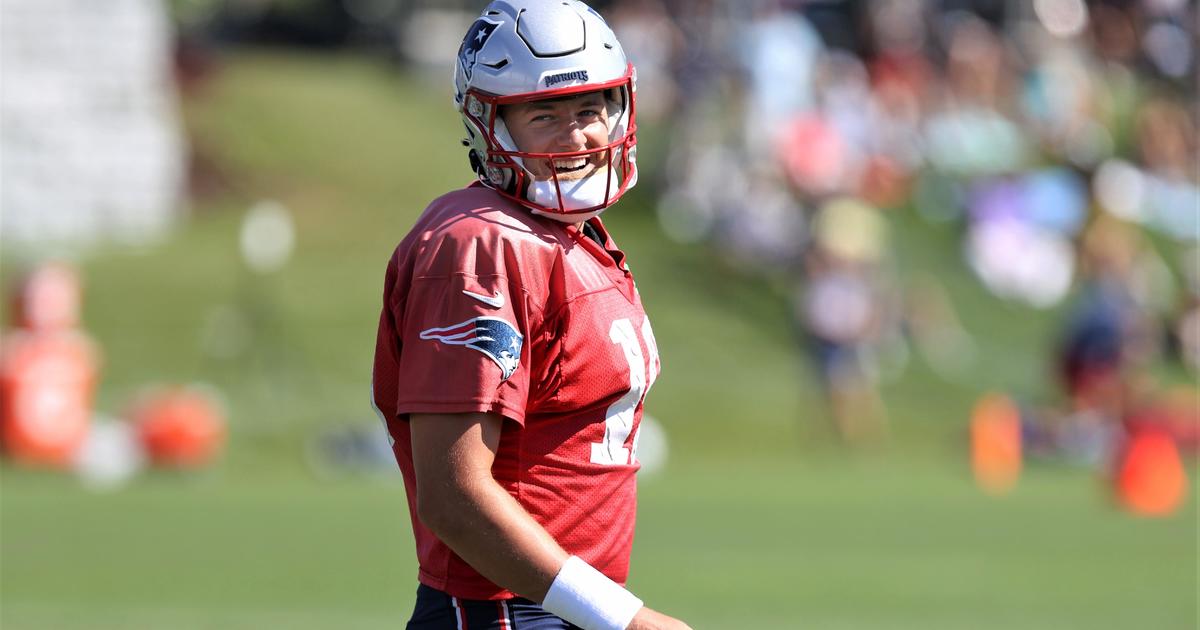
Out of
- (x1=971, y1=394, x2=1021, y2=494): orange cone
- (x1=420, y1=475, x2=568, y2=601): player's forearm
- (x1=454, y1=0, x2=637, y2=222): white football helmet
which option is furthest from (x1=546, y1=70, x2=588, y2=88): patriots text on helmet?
(x1=971, y1=394, x2=1021, y2=494): orange cone

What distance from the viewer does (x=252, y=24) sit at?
28656mm

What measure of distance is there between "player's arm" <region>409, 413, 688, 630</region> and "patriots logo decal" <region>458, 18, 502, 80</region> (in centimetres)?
73

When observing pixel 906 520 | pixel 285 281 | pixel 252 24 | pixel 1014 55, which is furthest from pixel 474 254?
pixel 252 24

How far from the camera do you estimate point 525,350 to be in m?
3.15

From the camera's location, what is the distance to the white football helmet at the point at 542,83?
331 cm

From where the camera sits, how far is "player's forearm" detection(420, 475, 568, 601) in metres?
3.11

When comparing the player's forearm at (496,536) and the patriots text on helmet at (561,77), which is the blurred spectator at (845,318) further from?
the player's forearm at (496,536)

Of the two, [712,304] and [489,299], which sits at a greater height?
[489,299]

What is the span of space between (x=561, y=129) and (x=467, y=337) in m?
0.51

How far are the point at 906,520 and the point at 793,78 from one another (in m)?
11.8

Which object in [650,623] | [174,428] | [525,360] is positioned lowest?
[174,428]

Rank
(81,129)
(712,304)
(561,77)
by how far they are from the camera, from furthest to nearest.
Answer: (81,129) → (712,304) → (561,77)

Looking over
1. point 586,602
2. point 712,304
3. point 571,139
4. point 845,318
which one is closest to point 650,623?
point 586,602

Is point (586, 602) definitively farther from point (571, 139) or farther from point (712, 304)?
point (712, 304)
